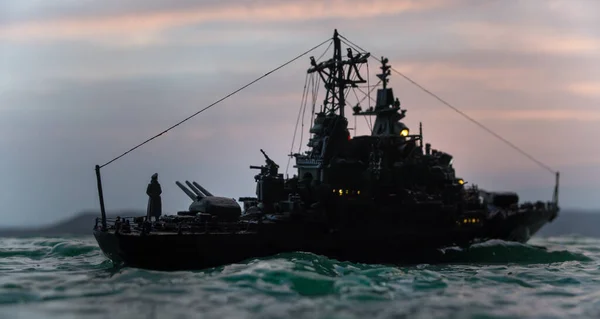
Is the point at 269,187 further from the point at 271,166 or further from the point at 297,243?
the point at 297,243

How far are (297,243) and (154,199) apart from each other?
8663mm

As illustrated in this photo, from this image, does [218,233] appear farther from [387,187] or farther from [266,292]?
[387,187]

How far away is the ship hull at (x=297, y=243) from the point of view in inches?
1271

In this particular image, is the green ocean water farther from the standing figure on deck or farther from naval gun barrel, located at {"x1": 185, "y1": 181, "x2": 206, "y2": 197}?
naval gun barrel, located at {"x1": 185, "y1": 181, "x2": 206, "y2": 197}

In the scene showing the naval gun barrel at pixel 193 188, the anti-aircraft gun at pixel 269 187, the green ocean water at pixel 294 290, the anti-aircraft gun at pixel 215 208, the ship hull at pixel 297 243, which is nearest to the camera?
the green ocean water at pixel 294 290

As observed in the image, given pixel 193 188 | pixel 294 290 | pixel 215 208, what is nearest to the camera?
pixel 294 290

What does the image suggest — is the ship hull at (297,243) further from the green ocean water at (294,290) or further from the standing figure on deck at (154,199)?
the standing figure on deck at (154,199)

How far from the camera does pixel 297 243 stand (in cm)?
3712

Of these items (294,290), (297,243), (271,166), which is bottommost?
(294,290)

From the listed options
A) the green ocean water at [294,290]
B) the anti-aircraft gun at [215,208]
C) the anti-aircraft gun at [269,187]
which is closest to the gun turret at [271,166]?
the anti-aircraft gun at [269,187]

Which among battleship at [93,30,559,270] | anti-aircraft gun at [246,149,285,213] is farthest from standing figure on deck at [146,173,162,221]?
anti-aircraft gun at [246,149,285,213]

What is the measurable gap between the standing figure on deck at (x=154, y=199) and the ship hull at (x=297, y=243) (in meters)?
3.13

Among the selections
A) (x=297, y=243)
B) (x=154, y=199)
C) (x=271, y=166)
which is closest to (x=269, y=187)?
(x=271, y=166)

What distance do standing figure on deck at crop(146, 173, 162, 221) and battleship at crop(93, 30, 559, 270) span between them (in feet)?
1.90
